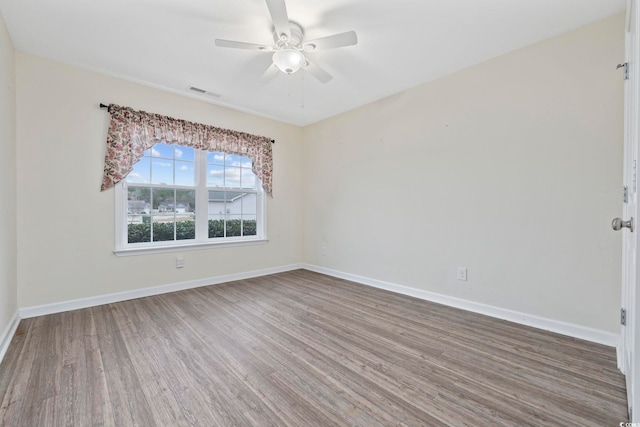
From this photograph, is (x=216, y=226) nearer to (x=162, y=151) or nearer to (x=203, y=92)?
(x=162, y=151)

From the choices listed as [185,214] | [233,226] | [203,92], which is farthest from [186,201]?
[203,92]

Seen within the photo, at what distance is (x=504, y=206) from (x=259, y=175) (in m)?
3.23

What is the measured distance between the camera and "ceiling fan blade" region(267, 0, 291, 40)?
5.53 ft

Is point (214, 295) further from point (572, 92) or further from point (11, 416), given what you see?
point (572, 92)

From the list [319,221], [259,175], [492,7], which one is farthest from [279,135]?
[492,7]

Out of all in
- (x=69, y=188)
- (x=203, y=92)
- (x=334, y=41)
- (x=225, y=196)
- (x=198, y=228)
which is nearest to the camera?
(x=334, y=41)

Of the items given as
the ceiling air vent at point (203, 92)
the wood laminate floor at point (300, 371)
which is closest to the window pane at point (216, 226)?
the wood laminate floor at point (300, 371)

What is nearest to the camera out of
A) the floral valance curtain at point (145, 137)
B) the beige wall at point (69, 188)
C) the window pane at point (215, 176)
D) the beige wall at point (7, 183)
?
the beige wall at point (7, 183)

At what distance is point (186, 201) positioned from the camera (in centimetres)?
369

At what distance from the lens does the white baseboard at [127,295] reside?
8.71 ft

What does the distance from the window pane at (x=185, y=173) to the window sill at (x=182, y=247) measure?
0.83 m

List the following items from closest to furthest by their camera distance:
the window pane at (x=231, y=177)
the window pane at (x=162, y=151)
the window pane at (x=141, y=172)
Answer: the window pane at (x=141, y=172) < the window pane at (x=162, y=151) < the window pane at (x=231, y=177)

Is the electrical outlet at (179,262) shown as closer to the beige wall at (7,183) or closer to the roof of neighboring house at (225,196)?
the roof of neighboring house at (225,196)

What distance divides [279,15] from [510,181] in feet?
7.90
